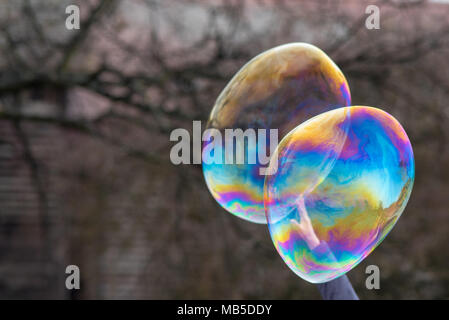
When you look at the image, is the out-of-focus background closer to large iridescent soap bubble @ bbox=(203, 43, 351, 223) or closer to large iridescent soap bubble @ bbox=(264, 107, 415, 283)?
large iridescent soap bubble @ bbox=(203, 43, 351, 223)

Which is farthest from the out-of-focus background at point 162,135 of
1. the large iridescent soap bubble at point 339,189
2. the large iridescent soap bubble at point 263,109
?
the large iridescent soap bubble at point 339,189

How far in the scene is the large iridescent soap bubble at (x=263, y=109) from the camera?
208 centimetres

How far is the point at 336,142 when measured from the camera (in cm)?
170

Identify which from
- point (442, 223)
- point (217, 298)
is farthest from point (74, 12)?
point (442, 223)

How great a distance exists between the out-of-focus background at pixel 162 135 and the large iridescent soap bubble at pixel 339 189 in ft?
8.87

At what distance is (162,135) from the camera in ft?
16.9

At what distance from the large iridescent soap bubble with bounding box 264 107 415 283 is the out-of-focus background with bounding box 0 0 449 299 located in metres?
2.70

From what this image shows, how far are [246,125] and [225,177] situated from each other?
19 cm

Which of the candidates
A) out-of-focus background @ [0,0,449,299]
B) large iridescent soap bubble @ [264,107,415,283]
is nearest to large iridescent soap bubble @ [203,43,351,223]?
large iridescent soap bubble @ [264,107,415,283]

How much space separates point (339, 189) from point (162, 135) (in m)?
3.60

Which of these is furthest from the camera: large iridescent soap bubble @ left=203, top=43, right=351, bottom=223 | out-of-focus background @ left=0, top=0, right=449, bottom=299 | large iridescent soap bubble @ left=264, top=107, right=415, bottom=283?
out-of-focus background @ left=0, top=0, right=449, bottom=299

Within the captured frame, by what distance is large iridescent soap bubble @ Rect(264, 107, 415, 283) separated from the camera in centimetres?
165

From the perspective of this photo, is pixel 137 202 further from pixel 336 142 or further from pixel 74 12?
pixel 336 142

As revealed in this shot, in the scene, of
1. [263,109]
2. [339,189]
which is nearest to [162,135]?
[263,109]
